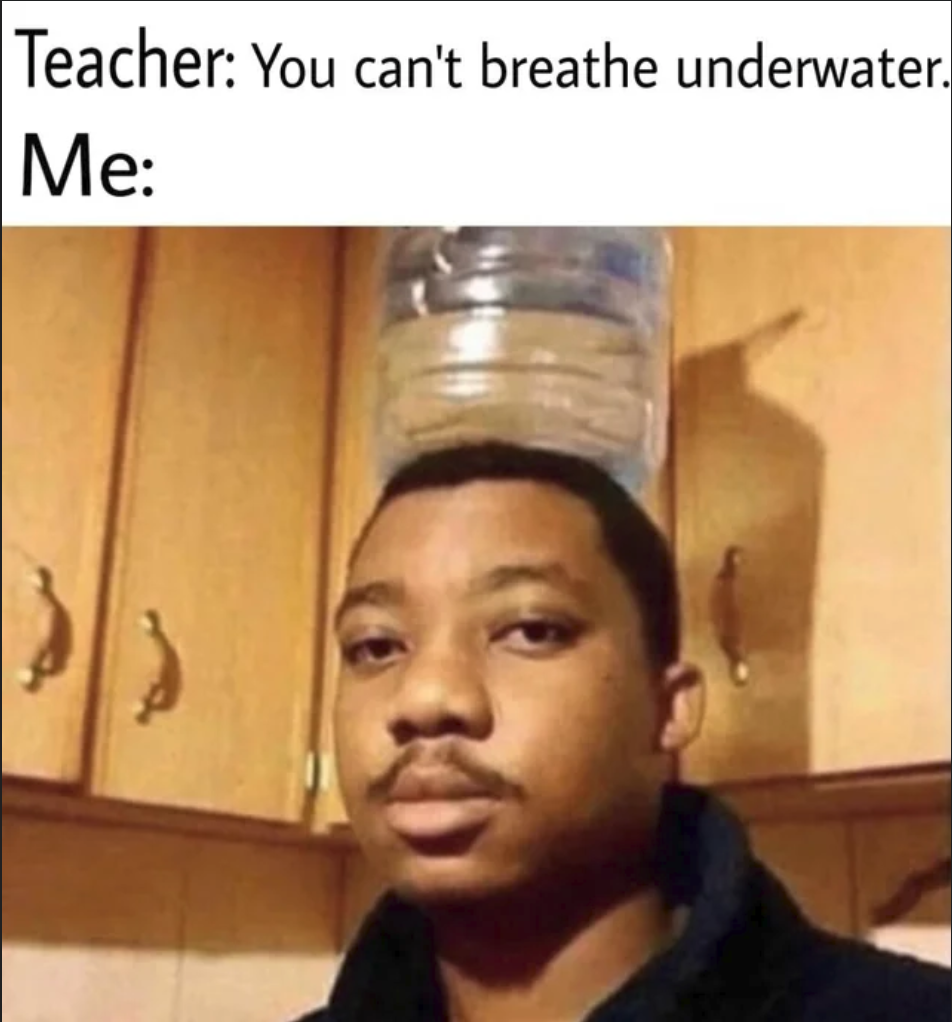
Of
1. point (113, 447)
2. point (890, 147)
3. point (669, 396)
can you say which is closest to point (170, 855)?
point (113, 447)

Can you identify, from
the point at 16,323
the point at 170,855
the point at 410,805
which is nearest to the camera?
the point at 410,805

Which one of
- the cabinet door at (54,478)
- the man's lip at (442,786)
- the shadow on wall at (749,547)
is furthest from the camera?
the shadow on wall at (749,547)

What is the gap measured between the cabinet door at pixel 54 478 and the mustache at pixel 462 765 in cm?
20

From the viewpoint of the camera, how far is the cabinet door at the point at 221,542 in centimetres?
80

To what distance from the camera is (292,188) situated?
0.68m

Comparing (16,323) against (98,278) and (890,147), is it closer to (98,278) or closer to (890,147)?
(98,278)

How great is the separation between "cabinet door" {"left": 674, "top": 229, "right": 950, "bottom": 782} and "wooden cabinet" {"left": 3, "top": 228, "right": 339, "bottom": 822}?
0.60ft

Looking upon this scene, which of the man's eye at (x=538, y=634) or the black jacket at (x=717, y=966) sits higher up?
the man's eye at (x=538, y=634)

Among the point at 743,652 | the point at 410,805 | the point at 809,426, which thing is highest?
the point at 809,426

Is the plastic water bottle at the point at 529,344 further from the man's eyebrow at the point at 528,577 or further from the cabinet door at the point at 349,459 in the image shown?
the man's eyebrow at the point at 528,577

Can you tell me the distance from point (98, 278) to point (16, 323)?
5cm

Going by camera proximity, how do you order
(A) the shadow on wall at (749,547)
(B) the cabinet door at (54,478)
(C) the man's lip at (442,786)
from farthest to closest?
1. (A) the shadow on wall at (749,547)
2. (B) the cabinet door at (54,478)
3. (C) the man's lip at (442,786)

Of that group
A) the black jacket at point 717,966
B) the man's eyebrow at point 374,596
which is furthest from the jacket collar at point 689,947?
the man's eyebrow at point 374,596

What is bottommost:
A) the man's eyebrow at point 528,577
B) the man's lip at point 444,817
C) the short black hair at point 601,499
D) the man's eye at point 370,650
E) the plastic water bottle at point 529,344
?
the man's lip at point 444,817
